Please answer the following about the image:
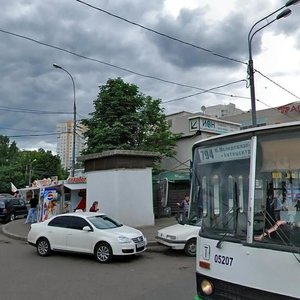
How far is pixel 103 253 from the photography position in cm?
1242

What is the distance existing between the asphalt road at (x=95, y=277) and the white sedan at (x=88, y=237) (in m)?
0.32

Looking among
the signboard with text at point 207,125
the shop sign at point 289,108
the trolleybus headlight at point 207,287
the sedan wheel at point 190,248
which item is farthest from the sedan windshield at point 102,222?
the shop sign at point 289,108

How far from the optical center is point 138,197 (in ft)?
69.9

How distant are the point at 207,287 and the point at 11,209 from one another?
2909 centimetres

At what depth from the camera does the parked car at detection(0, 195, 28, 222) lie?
99.8 feet

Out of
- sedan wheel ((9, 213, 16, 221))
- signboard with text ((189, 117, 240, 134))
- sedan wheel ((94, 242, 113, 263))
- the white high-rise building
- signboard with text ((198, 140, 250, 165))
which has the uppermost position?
the white high-rise building

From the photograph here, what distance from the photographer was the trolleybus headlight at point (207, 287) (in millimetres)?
4211

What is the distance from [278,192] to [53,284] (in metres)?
6.82

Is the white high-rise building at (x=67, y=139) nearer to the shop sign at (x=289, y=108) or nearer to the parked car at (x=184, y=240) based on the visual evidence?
the shop sign at (x=289, y=108)

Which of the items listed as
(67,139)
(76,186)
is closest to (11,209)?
(76,186)

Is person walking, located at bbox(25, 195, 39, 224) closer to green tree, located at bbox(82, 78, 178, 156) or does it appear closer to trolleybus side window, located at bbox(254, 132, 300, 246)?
green tree, located at bbox(82, 78, 178, 156)

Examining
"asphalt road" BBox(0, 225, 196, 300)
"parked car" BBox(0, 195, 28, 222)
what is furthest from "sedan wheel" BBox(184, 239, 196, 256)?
"parked car" BBox(0, 195, 28, 222)

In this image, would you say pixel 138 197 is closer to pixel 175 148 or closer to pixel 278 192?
pixel 175 148

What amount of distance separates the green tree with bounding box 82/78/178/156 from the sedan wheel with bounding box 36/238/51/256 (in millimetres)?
17722
